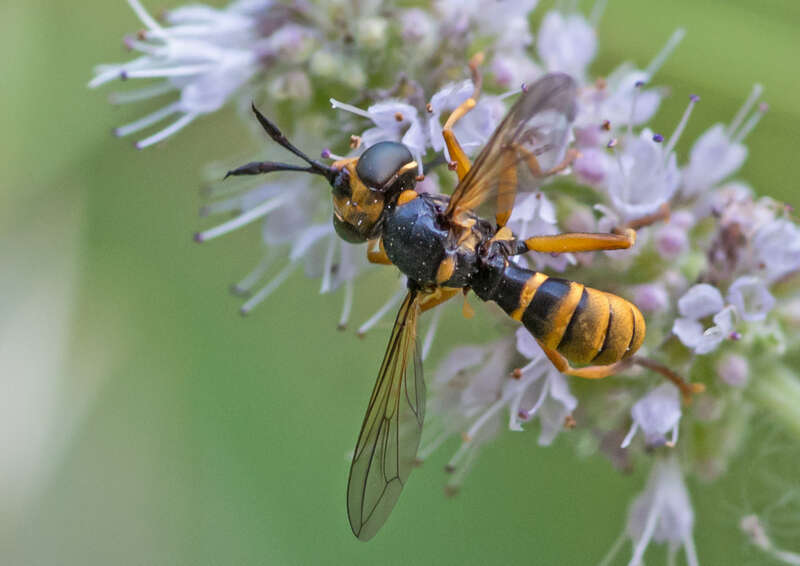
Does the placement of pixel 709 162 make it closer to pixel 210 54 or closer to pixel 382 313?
pixel 382 313

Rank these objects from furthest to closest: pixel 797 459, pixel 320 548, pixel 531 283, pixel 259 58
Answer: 1. pixel 320 548
2. pixel 797 459
3. pixel 259 58
4. pixel 531 283

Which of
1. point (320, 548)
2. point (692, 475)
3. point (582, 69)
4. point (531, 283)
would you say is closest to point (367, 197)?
point (531, 283)

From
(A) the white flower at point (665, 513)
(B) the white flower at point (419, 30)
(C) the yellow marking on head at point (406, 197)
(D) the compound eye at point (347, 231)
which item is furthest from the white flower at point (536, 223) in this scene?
(A) the white flower at point (665, 513)

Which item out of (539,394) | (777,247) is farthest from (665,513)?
(777,247)

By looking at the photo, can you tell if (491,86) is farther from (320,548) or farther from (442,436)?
(320,548)

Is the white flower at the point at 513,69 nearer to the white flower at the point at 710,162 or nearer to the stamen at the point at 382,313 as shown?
the white flower at the point at 710,162

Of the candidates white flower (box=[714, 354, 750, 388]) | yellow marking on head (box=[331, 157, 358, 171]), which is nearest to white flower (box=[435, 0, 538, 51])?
yellow marking on head (box=[331, 157, 358, 171])
